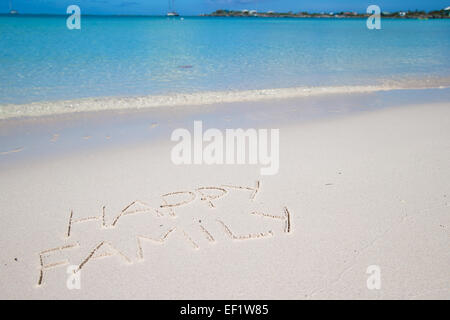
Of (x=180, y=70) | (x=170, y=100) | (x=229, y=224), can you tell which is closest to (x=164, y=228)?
(x=229, y=224)

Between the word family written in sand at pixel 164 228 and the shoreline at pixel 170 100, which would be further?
the shoreline at pixel 170 100

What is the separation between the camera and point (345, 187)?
3.22 m

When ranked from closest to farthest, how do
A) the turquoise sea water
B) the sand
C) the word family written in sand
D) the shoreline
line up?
the sand → the word family written in sand → the shoreline → the turquoise sea water

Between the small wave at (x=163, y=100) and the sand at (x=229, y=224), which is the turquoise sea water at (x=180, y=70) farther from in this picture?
the sand at (x=229, y=224)

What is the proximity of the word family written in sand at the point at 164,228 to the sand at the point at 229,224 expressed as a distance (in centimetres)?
1

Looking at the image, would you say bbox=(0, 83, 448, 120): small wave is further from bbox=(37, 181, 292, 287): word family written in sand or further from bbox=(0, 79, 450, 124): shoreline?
bbox=(37, 181, 292, 287): word family written in sand

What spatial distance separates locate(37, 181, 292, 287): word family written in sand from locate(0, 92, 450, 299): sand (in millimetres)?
11

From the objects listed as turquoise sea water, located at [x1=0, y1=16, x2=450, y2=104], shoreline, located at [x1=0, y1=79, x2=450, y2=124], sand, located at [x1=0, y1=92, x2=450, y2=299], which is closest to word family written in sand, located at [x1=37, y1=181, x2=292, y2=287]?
sand, located at [x1=0, y1=92, x2=450, y2=299]

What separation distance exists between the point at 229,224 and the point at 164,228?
534 mm

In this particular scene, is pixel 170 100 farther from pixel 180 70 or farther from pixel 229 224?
pixel 229 224

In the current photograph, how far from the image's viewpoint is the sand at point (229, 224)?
2.10 metres

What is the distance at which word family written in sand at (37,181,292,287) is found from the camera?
2.32 m

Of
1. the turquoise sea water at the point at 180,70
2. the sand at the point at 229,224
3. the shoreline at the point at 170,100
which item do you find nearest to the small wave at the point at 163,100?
the shoreline at the point at 170,100

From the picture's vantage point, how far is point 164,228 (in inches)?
103
